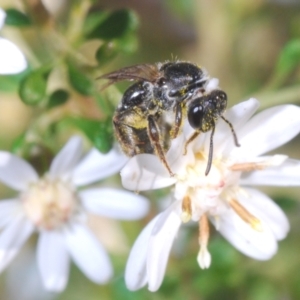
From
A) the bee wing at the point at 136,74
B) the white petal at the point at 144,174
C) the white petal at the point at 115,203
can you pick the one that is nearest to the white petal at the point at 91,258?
the white petal at the point at 115,203

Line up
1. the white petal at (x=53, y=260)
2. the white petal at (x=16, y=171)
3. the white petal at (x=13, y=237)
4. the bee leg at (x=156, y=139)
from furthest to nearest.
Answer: the white petal at (x=53, y=260) → the white petal at (x=13, y=237) → the white petal at (x=16, y=171) → the bee leg at (x=156, y=139)

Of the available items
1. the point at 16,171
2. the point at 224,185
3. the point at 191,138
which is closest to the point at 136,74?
the point at 191,138

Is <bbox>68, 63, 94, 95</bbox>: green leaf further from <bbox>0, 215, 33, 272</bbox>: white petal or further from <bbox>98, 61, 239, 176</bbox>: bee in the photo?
<bbox>0, 215, 33, 272</bbox>: white petal

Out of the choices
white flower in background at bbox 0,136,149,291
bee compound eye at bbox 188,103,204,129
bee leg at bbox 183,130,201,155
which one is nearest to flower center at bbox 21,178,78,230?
white flower in background at bbox 0,136,149,291

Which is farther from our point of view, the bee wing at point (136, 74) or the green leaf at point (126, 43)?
the green leaf at point (126, 43)

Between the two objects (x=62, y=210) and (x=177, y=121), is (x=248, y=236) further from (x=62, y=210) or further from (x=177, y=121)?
(x=62, y=210)

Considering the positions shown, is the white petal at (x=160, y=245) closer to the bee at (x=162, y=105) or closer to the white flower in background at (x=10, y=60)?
the bee at (x=162, y=105)
